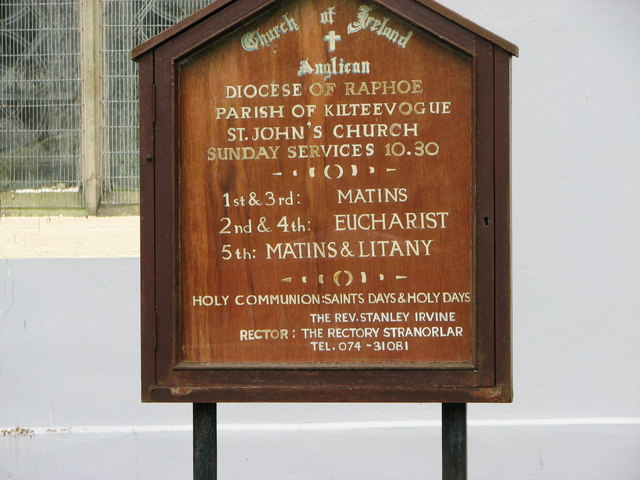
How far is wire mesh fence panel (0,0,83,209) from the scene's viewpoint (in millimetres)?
5973

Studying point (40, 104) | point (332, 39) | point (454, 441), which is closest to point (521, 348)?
point (454, 441)

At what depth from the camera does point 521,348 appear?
571 centimetres

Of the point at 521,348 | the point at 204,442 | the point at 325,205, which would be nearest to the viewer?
the point at 325,205

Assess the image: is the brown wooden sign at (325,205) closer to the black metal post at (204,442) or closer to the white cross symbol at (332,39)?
the white cross symbol at (332,39)

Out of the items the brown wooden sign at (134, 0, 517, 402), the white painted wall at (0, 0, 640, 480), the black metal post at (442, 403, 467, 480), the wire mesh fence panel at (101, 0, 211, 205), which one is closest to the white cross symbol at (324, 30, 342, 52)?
the brown wooden sign at (134, 0, 517, 402)

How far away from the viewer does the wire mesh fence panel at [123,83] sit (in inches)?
234

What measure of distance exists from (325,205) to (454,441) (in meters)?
0.90

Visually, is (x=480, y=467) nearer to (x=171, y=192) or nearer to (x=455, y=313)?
(x=455, y=313)

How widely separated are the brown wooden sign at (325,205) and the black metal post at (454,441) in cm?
14

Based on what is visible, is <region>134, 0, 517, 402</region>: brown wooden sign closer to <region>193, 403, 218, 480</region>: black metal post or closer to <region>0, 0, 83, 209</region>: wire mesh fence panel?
<region>193, 403, 218, 480</region>: black metal post

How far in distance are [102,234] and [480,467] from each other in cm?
272

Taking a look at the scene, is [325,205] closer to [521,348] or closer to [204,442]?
[204,442]

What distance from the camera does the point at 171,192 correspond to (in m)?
3.10

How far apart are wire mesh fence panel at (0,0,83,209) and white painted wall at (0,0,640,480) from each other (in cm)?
55
